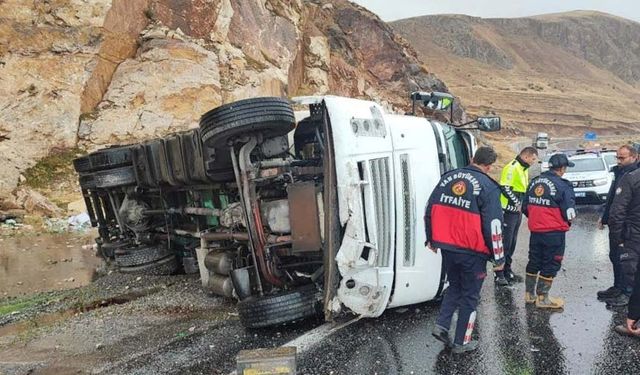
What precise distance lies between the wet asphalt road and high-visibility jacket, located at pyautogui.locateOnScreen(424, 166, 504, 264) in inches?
29.0

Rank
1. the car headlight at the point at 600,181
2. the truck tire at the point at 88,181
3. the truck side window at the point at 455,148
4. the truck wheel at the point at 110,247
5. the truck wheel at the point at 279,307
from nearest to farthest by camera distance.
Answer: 1. the truck wheel at the point at 279,307
2. the truck side window at the point at 455,148
3. the truck tire at the point at 88,181
4. the truck wheel at the point at 110,247
5. the car headlight at the point at 600,181

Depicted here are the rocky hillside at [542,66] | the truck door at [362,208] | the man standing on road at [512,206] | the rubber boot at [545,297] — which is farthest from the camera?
the rocky hillside at [542,66]

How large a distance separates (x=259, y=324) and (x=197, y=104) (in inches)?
618

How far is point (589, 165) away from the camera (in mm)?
13266

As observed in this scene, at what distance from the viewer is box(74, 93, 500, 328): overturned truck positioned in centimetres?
413

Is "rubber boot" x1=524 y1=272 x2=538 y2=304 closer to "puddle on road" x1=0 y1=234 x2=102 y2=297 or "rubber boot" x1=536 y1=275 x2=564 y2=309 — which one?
"rubber boot" x1=536 y1=275 x2=564 y2=309

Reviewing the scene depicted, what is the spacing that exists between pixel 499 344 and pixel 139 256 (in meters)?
4.95

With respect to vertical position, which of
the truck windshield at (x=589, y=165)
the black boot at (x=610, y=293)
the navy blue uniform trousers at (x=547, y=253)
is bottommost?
the black boot at (x=610, y=293)

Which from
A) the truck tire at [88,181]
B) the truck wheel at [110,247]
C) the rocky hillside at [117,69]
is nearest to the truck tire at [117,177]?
the truck tire at [88,181]

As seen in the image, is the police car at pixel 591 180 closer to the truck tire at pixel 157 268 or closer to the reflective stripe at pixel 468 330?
the truck tire at pixel 157 268

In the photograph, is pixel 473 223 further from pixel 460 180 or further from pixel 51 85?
pixel 51 85

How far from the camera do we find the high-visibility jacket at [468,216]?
388cm

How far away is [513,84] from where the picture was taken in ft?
247

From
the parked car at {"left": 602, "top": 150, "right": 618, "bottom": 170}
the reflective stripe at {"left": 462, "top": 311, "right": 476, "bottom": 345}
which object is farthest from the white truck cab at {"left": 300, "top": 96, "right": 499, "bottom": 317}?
the parked car at {"left": 602, "top": 150, "right": 618, "bottom": 170}
